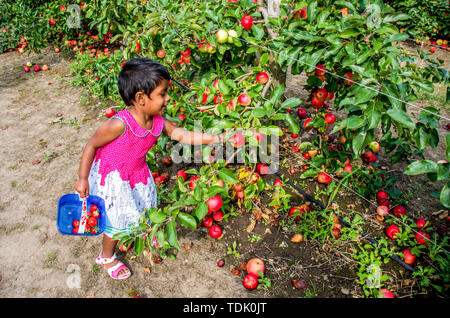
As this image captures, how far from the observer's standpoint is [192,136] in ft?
6.04

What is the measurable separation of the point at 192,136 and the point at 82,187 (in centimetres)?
71

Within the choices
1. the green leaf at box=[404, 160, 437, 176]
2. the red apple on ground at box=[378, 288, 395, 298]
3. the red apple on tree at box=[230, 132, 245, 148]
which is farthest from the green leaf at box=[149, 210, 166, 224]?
the red apple on ground at box=[378, 288, 395, 298]

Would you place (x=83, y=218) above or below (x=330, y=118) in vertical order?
below

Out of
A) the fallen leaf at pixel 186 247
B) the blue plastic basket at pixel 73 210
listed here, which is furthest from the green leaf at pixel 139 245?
the fallen leaf at pixel 186 247

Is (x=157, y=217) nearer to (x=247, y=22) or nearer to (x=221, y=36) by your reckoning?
(x=221, y=36)

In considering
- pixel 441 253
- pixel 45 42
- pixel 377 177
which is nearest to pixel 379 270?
pixel 441 253

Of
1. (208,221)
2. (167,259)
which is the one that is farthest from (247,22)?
(167,259)

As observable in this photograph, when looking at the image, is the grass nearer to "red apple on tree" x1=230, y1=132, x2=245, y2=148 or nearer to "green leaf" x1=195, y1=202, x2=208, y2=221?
"green leaf" x1=195, y1=202, x2=208, y2=221

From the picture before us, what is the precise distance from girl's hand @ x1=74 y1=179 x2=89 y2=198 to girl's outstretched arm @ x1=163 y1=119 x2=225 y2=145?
58 cm

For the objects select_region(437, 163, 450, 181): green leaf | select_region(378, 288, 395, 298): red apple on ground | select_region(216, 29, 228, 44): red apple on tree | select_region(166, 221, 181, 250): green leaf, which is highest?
select_region(216, 29, 228, 44): red apple on tree

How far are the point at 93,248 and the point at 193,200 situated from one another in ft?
3.71

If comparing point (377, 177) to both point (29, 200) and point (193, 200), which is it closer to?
point (193, 200)

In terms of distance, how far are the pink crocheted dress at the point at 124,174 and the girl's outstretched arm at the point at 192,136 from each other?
99 mm

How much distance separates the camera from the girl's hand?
1.59 metres
